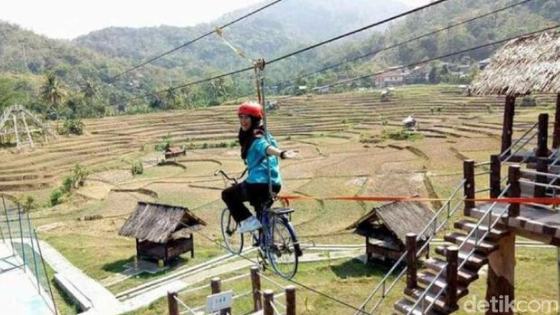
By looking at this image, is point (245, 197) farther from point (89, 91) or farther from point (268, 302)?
point (89, 91)

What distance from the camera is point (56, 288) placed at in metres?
17.2

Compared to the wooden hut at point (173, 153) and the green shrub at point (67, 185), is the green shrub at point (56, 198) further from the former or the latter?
the wooden hut at point (173, 153)

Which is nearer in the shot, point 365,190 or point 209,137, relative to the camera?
point 365,190

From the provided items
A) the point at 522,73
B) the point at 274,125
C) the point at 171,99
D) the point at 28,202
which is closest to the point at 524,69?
the point at 522,73

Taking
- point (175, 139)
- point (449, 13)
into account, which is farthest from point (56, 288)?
point (449, 13)

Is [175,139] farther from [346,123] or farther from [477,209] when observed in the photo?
[477,209]

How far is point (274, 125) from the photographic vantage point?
61.7 metres

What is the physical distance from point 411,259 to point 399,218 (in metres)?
9.27

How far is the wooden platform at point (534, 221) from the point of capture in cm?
742

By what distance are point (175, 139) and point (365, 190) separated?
33.9 m

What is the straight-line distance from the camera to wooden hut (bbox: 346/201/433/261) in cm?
1633

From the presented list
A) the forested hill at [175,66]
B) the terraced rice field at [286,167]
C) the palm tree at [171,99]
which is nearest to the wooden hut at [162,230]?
the terraced rice field at [286,167]

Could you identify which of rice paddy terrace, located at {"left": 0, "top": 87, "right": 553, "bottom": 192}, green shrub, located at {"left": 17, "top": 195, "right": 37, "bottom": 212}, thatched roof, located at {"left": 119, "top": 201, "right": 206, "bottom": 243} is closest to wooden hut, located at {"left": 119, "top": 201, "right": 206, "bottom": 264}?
thatched roof, located at {"left": 119, "top": 201, "right": 206, "bottom": 243}

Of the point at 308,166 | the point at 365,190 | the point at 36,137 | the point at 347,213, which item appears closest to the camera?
the point at 347,213
